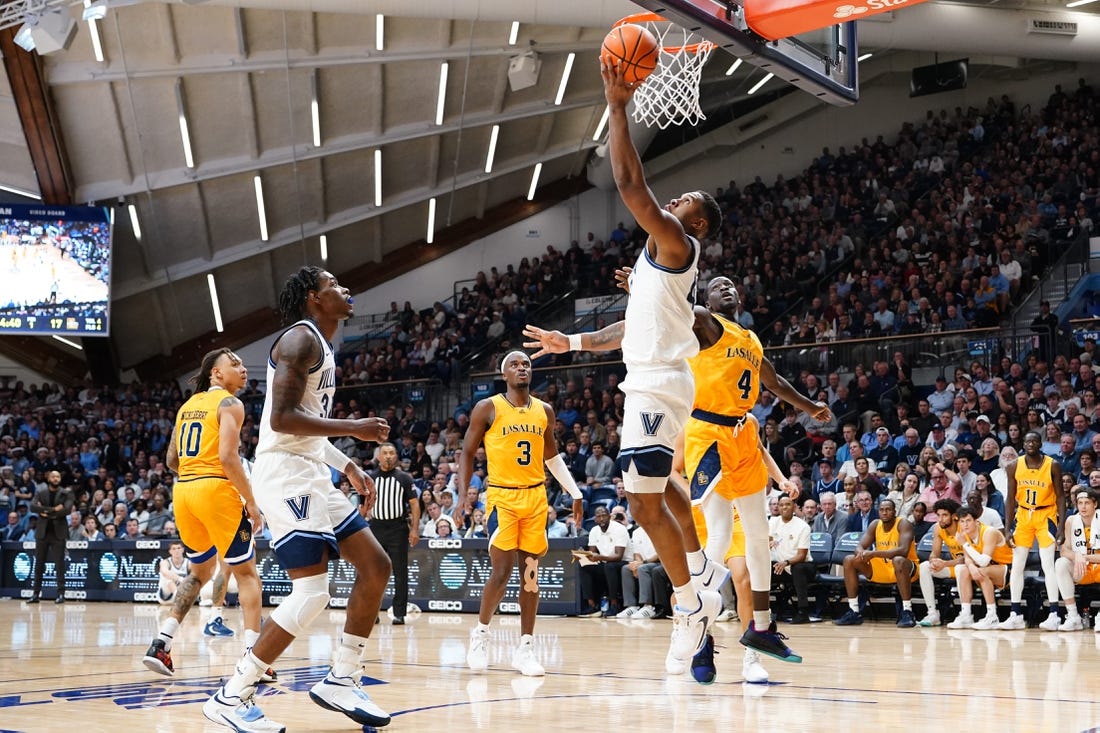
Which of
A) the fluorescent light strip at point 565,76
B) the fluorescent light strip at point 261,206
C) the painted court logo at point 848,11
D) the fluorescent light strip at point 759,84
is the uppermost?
the fluorescent light strip at point 759,84

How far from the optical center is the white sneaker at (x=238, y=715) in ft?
15.5

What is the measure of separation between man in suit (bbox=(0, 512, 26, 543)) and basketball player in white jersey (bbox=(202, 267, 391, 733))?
17.8 meters

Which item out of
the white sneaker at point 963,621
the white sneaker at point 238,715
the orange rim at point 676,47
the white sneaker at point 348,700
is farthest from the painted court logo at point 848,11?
the white sneaker at point 963,621

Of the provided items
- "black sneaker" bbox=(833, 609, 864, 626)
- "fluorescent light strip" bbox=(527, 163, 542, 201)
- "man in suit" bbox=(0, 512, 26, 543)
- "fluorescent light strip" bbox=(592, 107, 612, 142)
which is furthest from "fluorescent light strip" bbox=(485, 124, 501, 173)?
"black sneaker" bbox=(833, 609, 864, 626)

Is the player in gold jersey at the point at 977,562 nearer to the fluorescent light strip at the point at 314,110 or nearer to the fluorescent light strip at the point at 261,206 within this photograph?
the fluorescent light strip at the point at 314,110

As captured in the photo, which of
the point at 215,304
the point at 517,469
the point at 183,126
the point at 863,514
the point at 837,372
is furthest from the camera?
the point at 215,304

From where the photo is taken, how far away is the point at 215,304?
2923cm

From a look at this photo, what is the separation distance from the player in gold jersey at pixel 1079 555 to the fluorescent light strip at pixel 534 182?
19.8m

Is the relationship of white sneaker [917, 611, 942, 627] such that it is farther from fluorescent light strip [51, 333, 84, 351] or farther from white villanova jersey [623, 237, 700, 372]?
fluorescent light strip [51, 333, 84, 351]

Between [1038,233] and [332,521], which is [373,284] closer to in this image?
[1038,233]

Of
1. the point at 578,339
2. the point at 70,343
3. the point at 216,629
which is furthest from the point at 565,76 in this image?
the point at 578,339

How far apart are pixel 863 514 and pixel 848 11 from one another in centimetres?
693

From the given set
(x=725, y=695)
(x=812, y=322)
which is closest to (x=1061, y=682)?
(x=725, y=695)

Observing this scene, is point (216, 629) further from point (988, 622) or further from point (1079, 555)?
point (1079, 555)
